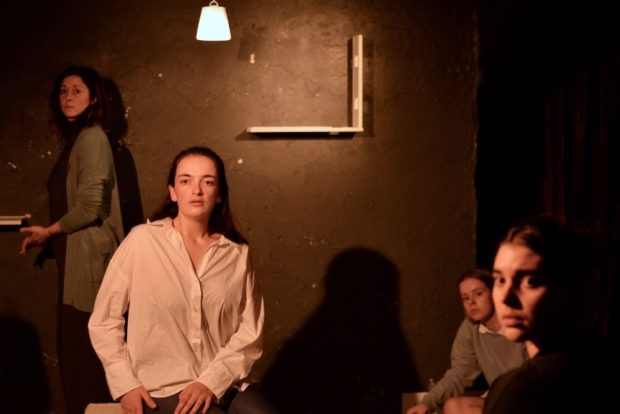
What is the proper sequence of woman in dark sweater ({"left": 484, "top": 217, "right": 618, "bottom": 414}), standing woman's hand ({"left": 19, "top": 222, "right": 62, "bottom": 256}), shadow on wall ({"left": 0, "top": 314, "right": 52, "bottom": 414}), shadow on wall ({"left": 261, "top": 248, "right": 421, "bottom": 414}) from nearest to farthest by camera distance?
woman in dark sweater ({"left": 484, "top": 217, "right": 618, "bottom": 414}) → standing woman's hand ({"left": 19, "top": 222, "right": 62, "bottom": 256}) → shadow on wall ({"left": 0, "top": 314, "right": 52, "bottom": 414}) → shadow on wall ({"left": 261, "top": 248, "right": 421, "bottom": 414})

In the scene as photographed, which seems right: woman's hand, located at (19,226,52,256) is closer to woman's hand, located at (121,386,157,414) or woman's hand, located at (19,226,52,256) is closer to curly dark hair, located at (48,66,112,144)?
curly dark hair, located at (48,66,112,144)

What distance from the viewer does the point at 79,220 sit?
318cm

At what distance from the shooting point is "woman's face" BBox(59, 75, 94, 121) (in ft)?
10.8

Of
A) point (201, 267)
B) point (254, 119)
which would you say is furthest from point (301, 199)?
point (201, 267)

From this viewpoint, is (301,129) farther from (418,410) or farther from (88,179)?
(418,410)

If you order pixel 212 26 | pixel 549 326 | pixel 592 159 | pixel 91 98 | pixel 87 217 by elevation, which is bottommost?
pixel 549 326

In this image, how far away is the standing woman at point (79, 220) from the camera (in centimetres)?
319

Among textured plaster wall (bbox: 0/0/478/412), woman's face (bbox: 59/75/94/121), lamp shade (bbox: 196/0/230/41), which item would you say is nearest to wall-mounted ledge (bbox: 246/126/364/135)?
textured plaster wall (bbox: 0/0/478/412)

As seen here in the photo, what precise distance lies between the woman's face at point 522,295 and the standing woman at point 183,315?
130 cm

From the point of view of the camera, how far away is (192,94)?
3592 millimetres

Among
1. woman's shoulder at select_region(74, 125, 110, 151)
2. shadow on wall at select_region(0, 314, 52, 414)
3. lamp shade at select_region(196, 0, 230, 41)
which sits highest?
lamp shade at select_region(196, 0, 230, 41)

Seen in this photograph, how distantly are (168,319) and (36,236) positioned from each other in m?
1.19

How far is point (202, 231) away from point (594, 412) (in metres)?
1.69

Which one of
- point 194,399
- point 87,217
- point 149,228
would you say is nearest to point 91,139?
A: point 87,217
